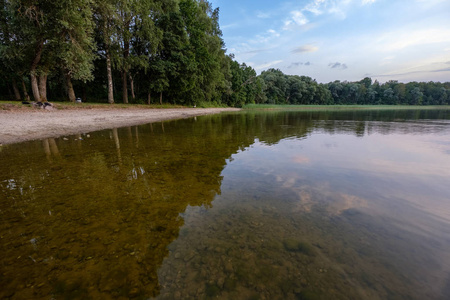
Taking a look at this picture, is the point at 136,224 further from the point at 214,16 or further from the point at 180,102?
the point at 214,16

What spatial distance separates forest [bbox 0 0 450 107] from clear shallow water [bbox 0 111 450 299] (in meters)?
20.4

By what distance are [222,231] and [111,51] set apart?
107 ft

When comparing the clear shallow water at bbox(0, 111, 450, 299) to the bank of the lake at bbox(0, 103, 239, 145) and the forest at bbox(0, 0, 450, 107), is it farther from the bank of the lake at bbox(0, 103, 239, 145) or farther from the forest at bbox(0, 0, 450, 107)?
the forest at bbox(0, 0, 450, 107)

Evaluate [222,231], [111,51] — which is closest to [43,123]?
[222,231]

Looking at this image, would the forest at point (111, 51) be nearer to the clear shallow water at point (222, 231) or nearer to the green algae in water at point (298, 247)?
the clear shallow water at point (222, 231)

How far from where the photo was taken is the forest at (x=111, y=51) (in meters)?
20.6

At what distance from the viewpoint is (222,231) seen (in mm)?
3611

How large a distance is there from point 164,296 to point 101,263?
3.61 ft

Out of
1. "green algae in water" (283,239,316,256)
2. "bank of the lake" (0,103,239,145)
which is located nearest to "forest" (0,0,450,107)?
"bank of the lake" (0,103,239,145)

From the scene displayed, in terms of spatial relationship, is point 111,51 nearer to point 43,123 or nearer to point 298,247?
point 43,123

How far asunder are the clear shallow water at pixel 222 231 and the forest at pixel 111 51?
20.4m

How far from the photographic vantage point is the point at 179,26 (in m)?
35.7

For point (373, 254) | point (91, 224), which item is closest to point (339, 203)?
point (373, 254)

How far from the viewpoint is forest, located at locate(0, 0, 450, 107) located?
2058 centimetres
